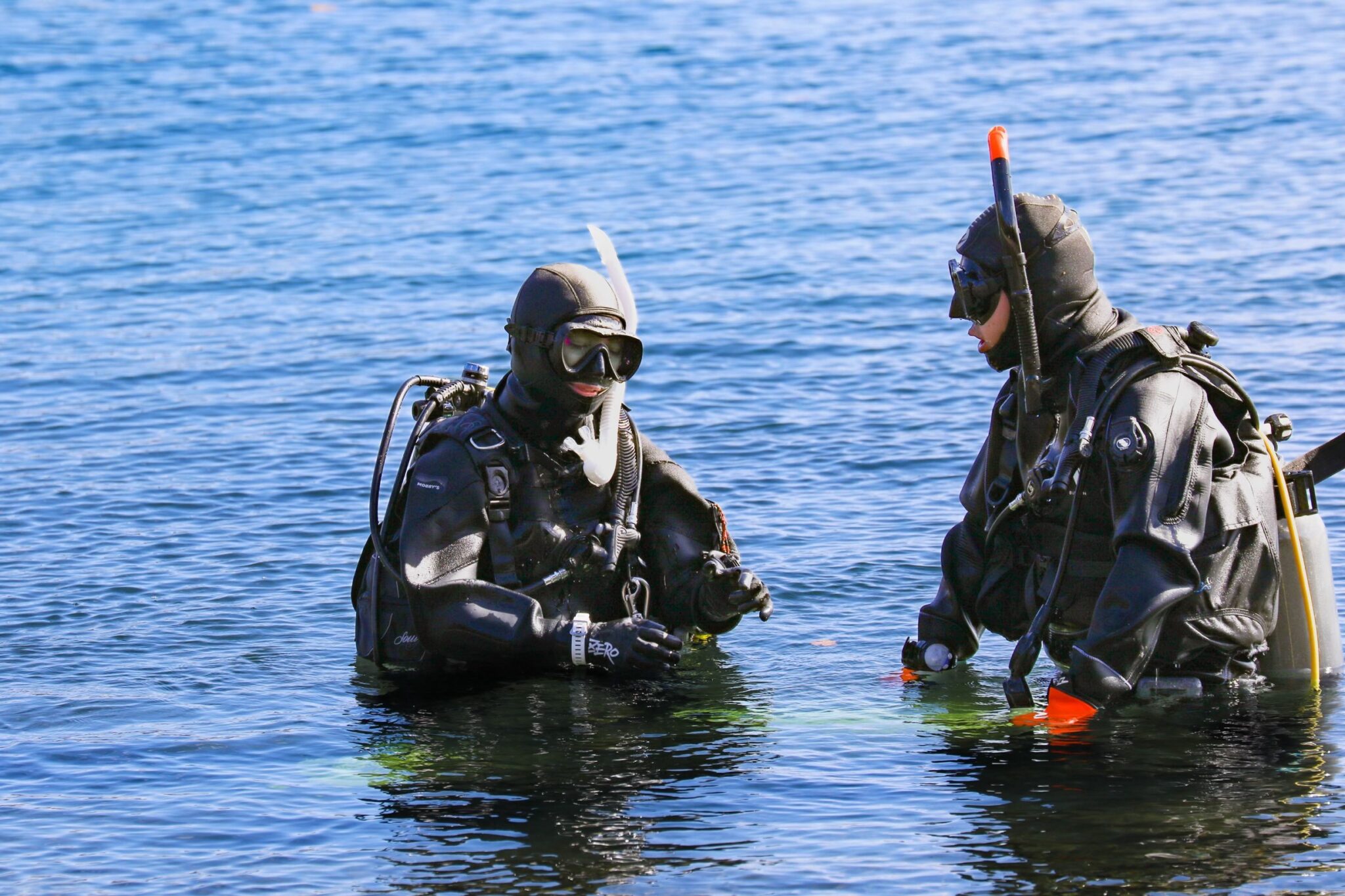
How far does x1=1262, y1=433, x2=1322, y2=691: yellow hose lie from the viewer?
246 inches

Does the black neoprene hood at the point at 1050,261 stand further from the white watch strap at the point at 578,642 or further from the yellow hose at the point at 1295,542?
the white watch strap at the point at 578,642

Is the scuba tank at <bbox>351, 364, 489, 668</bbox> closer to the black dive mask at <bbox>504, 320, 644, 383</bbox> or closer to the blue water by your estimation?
the blue water

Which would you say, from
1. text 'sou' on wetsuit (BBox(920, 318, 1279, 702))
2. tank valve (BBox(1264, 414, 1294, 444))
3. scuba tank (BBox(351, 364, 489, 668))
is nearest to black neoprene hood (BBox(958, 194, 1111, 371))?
text 'sou' on wetsuit (BBox(920, 318, 1279, 702))

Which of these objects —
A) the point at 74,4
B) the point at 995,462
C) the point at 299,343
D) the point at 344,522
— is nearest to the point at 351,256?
the point at 299,343

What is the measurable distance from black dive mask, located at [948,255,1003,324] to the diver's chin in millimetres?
1281

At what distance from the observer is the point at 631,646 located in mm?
6465

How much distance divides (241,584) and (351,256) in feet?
26.5

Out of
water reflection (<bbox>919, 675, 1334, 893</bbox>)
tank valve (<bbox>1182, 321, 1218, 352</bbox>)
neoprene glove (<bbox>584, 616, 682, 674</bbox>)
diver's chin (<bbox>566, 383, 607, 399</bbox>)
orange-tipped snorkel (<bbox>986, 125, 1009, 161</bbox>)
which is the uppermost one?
orange-tipped snorkel (<bbox>986, 125, 1009, 161</bbox>)

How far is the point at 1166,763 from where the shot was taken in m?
6.25

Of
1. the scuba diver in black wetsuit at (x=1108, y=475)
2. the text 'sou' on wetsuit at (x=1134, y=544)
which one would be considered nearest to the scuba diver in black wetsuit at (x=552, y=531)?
the text 'sou' on wetsuit at (x=1134, y=544)

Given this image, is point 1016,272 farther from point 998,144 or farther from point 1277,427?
point 1277,427

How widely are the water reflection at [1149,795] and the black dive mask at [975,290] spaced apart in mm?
1496

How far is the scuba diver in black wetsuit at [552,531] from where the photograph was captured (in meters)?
6.60

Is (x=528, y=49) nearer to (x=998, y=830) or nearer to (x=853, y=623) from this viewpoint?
(x=853, y=623)
